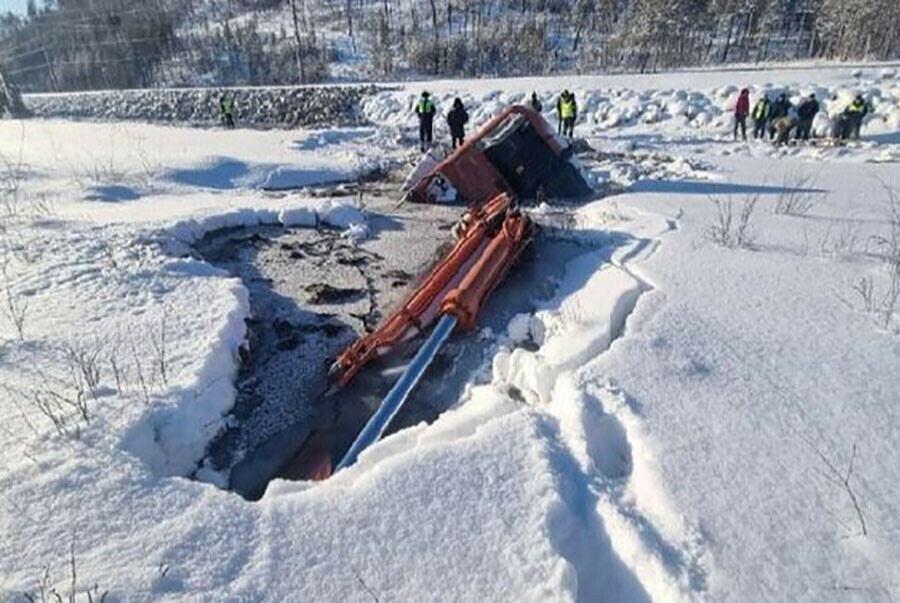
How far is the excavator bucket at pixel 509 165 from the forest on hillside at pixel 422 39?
27.4m

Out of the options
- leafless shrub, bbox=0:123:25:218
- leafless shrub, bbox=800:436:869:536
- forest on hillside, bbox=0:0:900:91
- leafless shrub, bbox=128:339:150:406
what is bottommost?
leafless shrub, bbox=128:339:150:406

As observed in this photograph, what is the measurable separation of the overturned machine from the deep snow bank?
12975 millimetres

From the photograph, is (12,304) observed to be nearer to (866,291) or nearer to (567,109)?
(866,291)

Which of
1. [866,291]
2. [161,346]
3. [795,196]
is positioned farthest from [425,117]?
[866,291]

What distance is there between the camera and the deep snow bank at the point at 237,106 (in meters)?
22.2

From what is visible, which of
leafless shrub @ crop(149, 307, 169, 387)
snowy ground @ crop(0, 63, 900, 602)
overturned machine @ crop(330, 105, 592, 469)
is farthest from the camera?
overturned machine @ crop(330, 105, 592, 469)

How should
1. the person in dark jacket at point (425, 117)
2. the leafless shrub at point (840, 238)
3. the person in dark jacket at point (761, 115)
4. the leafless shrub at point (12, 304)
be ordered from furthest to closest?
the person in dark jacket at point (761, 115)
the person in dark jacket at point (425, 117)
the leafless shrub at point (840, 238)
the leafless shrub at point (12, 304)

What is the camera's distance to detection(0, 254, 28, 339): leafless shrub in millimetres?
4273

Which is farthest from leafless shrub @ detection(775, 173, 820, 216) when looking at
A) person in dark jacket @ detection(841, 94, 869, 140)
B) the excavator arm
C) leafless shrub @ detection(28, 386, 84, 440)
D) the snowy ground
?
leafless shrub @ detection(28, 386, 84, 440)

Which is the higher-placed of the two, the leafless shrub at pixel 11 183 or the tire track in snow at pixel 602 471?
the leafless shrub at pixel 11 183

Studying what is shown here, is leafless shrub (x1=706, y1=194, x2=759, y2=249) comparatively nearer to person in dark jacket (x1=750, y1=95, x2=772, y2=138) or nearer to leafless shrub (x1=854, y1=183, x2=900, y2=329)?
leafless shrub (x1=854, y1=183, x2=900, y2=329)

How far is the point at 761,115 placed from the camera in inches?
552

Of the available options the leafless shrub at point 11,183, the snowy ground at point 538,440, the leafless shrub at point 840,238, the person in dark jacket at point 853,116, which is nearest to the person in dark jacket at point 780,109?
the person in dark jacket at point 853,116

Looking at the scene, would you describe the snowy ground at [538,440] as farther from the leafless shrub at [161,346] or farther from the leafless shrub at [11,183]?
the leafless shrub at [11,183]
